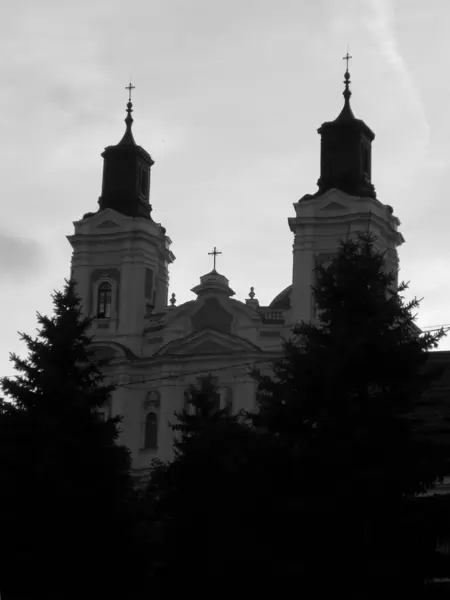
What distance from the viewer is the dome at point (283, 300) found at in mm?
59984

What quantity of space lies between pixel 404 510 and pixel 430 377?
244 centimetres

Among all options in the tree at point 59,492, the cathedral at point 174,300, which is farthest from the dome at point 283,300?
the tree at point 59,492

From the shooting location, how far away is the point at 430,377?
80.1 feet

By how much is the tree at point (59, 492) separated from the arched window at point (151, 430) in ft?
93.1

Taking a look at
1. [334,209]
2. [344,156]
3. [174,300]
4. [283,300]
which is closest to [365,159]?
[344,156]

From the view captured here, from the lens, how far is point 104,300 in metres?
60.8

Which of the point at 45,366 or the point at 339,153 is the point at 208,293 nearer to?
the point at 339,153

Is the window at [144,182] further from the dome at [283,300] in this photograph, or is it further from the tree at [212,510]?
the tree at [212,510]

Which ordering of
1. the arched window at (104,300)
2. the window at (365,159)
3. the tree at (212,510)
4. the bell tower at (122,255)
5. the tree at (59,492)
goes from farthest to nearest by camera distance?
the arched window at (104,300) → the bell tower at (122,255) → the window at (365,159) → the tree at (59,492) → the tree at (212,510)

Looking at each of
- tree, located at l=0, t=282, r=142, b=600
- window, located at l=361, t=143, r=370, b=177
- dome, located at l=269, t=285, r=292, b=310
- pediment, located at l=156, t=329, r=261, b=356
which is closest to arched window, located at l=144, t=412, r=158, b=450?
pediment, located at l=156, t=329, r=261, b=356

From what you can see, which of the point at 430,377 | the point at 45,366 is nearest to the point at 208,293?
the point at 45,366

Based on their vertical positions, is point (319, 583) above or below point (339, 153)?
below

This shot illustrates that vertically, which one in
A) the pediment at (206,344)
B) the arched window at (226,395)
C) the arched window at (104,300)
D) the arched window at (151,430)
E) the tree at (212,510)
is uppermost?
the arched window at (104,300)

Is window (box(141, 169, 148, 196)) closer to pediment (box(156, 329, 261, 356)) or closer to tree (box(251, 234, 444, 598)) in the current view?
pediment (box(156, 329, 261, 356))
